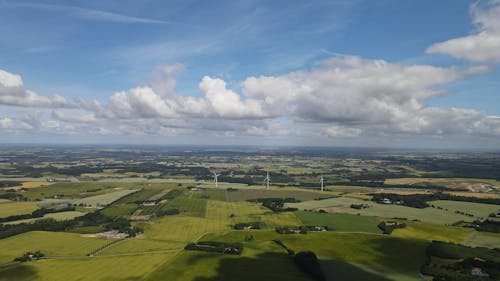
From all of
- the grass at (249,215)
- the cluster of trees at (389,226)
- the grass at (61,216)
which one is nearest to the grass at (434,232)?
the cluster of trees at (389,226)

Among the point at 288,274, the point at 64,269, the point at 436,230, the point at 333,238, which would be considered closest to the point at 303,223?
the point at 333,238

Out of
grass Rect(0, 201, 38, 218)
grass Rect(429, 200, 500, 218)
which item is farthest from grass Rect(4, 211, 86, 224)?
grass Rect(429, 200, 500, 218)

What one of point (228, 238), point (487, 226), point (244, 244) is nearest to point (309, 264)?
point (244, 244)

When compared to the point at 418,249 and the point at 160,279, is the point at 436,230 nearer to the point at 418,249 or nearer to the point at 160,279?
the point at 418,249

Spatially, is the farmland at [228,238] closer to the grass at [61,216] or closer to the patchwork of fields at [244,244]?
the patchwork of fields at [244,244]

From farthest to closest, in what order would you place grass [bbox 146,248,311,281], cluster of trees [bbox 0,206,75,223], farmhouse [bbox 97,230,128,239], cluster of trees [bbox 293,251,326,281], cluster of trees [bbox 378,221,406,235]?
cluster of trees [bbox 0,206,75,223], cluster of trees [bbox 378,221,406,235], farmhouse [bbox 97,230,128,239], grass [bbox 146,248,311,281], cluster of trees [bbox 293,251,326,281]

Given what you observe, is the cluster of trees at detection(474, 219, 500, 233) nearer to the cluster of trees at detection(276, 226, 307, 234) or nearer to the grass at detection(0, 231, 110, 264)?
the cluster of trees at detection(276, 226, 307, 234)

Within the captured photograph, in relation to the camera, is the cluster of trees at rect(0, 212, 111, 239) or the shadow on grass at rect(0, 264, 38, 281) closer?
the shadow on grass at rect(0, 264, 38, 281)
